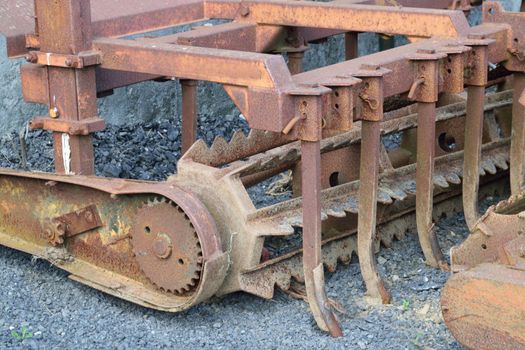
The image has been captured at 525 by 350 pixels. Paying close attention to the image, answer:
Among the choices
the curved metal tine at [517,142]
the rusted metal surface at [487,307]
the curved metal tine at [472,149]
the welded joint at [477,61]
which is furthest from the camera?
the curved metal tine at [517,142]

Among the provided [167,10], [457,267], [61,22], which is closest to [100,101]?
[167,10]

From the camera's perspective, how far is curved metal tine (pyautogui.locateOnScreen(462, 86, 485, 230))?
17.8 ft

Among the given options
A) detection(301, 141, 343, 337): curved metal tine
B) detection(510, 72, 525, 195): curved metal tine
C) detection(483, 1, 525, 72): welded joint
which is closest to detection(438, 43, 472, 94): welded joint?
detection(483, 1, 525, 72): welded joint

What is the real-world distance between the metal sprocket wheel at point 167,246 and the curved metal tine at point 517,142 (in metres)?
2.20

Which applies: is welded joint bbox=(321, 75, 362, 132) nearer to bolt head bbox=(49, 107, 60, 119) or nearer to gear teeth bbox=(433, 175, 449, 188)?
gear teeth bbox=(433, 175, 449, 188)

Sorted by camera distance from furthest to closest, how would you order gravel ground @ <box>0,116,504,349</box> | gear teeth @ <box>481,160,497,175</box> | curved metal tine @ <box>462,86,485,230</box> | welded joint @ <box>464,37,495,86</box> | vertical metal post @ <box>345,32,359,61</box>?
vertical metal post @ <box>345,32,359,61</box> < gear teeth @ <box>481,160,497,175</box> < curved metal tine @ <box>462,86,485,230</box> < welded joint @ <box>464,37,495,86</box> < gravel ground @ <box>0,116,504,349</box>

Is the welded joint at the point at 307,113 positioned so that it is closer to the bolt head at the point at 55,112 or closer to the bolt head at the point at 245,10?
the bolt head at the point at 55,112

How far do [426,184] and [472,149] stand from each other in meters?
0.47

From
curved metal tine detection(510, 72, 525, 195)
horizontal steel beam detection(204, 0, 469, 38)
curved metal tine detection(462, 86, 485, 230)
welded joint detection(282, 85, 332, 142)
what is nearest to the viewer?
welded joint detection(282, 85, 332, 142)

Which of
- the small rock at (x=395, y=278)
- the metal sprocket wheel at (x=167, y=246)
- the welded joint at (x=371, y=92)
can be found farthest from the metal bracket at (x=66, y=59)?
the small rock at (x=395, y=278)

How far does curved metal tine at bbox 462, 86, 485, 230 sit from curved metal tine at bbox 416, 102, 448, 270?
8.7 inches

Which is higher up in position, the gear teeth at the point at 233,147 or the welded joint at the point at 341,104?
the welded joint at the point at 341,104

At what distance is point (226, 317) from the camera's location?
15.6 feet

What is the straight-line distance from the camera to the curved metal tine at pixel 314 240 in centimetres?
437
